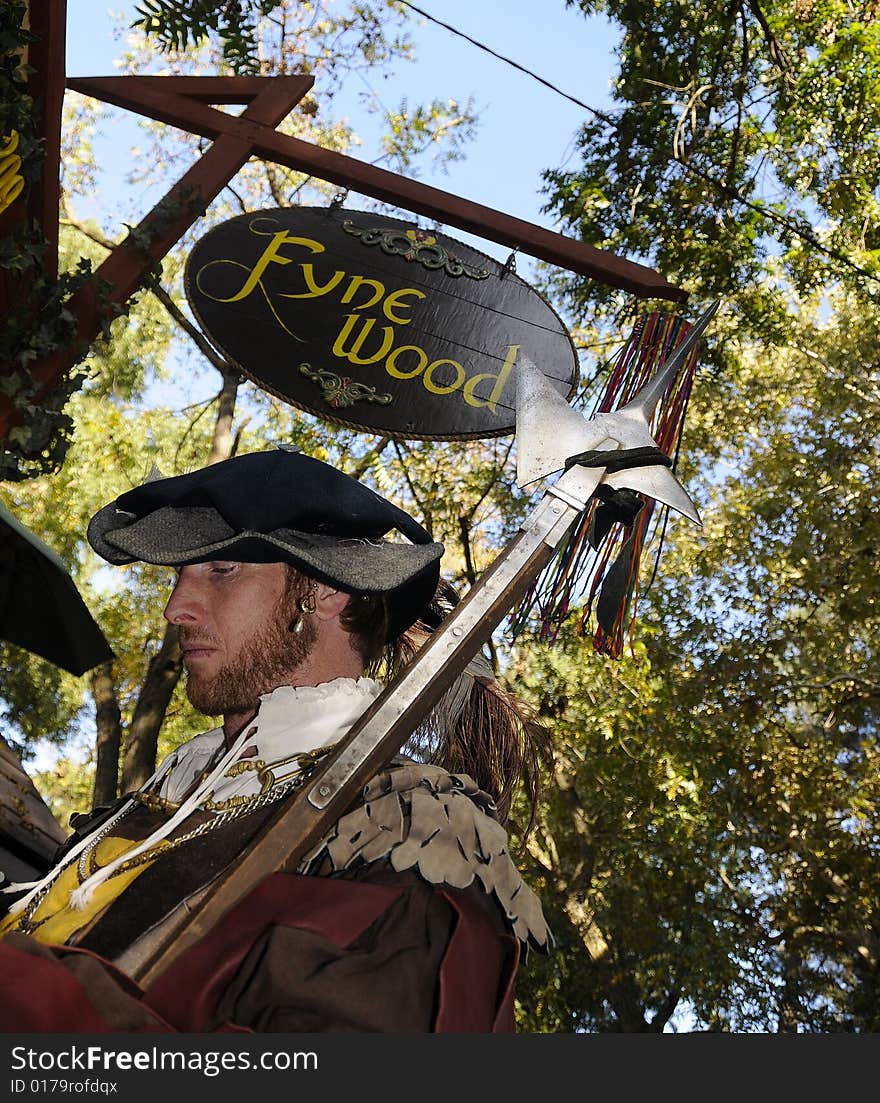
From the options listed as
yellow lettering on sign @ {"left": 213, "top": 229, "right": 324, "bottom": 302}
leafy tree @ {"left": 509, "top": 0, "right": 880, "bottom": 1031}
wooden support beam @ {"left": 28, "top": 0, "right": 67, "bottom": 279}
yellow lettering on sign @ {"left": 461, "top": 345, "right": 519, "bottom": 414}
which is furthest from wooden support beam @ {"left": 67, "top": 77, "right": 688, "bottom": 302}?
leafy tree @ {"left": 509, "top": 0, "right": 880, "bottom": 1031}

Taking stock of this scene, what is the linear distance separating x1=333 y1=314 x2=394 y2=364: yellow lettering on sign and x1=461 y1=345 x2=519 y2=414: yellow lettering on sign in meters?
0.29

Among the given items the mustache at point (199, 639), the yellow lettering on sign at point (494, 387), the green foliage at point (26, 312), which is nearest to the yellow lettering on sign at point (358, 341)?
the yellow lettering on sign at point (494, 387)

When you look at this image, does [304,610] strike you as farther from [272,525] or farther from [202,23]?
[202,23]

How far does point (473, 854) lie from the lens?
191cm

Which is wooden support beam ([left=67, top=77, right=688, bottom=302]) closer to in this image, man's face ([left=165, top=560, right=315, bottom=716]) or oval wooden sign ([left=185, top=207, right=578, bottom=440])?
oval wooden sign ([left=185, top=207, right=578, bottom=440])

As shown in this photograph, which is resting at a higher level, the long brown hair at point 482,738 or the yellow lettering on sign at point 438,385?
the yellow lettering on sign at point 438,385

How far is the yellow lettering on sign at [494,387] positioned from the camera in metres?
3.25

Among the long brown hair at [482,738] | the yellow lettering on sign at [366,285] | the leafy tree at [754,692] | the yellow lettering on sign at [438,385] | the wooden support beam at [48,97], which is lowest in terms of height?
the long brown hair at [482,738]

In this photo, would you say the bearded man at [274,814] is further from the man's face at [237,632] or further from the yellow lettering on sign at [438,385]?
the yellow lettering on sign at [438,385]

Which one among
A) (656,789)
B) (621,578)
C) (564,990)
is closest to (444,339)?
(621,578)

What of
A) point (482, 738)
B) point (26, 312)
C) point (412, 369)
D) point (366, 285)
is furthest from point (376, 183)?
point (482, 738)

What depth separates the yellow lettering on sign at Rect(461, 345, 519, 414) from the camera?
3.25 metres

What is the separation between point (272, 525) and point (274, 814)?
2.13ft

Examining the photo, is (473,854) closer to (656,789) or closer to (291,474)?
(291,474)
